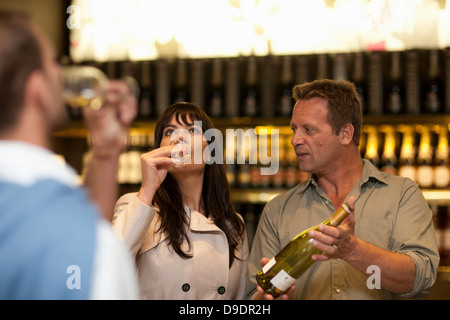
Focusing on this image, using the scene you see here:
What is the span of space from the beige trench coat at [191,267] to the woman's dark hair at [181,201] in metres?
0.03

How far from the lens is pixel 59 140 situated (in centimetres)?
352

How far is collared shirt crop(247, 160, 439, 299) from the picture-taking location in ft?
4.92

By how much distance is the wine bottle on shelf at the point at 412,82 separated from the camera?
2.96 m

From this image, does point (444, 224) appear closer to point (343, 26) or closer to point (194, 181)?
point (343, 26)

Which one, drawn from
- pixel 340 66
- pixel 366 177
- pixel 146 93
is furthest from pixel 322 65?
pixel 366 177

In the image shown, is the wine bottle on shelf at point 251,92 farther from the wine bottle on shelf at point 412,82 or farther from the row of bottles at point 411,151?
the wine bottle on shelf at point 412,82

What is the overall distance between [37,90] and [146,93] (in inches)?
104

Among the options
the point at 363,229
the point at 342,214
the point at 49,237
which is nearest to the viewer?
the point at 49,237

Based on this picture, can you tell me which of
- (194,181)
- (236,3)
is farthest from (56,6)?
(194,181)

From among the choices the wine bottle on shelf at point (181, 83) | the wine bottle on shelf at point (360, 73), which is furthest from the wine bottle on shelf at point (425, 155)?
the wine bottle on shelf at point (181, 83)

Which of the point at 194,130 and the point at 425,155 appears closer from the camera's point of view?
the point at 194,130

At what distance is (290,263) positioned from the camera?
1.46 m

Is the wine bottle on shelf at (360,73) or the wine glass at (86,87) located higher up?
the wine bottle on shelf at (360,73)

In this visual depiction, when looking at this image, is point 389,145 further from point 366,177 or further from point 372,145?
point 366,177
